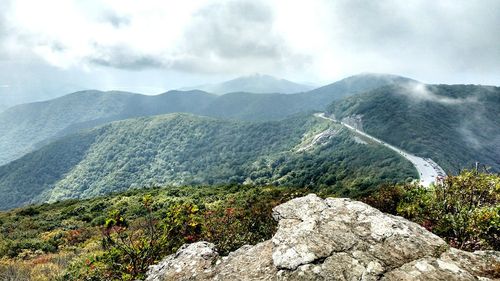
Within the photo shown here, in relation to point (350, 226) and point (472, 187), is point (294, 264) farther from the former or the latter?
point (472, 187)

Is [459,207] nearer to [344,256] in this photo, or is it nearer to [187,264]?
[344,256]

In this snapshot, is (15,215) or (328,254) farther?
(15,215)

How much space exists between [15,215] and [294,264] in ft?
217

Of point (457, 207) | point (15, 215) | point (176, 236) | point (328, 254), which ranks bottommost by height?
point (15, 215)

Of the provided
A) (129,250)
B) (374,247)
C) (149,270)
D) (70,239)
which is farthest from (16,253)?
(374,247)

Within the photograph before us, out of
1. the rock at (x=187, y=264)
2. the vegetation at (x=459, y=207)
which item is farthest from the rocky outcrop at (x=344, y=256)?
the vegetation at (x=459, y=207)

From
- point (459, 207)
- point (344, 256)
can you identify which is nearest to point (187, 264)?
point (344, 256)

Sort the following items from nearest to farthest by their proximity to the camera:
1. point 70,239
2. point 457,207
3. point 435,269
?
point 435,269 → point 457,207 → point 70,239

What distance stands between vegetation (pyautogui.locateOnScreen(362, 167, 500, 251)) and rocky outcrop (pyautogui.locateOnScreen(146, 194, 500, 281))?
12.4 ft

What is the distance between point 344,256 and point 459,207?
341 inches

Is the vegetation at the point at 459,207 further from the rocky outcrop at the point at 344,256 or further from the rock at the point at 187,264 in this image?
the rock at the point at 187,264

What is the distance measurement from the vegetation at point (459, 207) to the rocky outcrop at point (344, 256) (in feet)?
12.4

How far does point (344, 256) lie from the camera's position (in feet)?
29.5

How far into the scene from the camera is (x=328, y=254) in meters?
9.09
